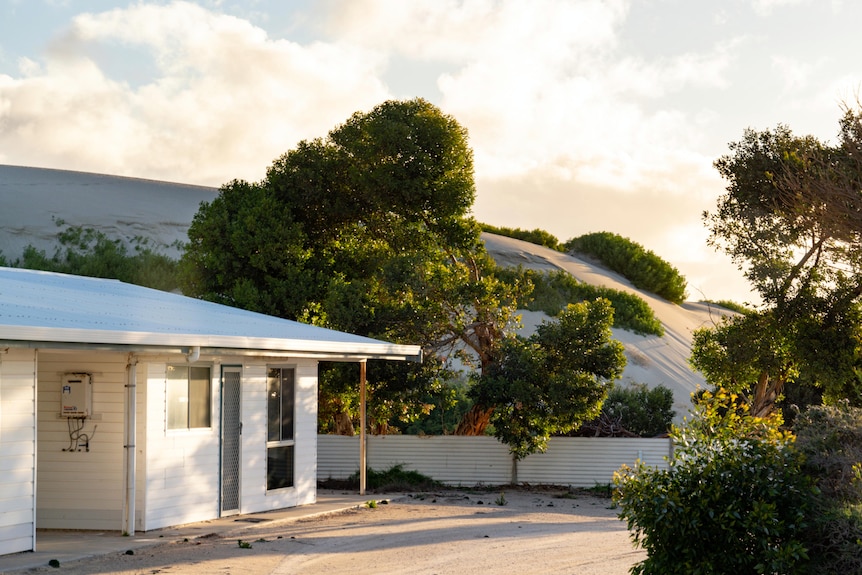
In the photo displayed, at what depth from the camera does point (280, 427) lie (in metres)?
14.6

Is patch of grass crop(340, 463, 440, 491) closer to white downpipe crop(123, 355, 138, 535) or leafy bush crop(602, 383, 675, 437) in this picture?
leafy bush crop(602, 383, 675, 437)

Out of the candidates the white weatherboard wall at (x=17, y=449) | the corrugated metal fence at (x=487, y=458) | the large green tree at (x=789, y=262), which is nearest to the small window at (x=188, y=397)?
the white weatherboard wall at (x=17, y=449)

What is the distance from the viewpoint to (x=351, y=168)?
2288 centimetres

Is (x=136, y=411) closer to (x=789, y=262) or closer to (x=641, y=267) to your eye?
(x=789, y=262)

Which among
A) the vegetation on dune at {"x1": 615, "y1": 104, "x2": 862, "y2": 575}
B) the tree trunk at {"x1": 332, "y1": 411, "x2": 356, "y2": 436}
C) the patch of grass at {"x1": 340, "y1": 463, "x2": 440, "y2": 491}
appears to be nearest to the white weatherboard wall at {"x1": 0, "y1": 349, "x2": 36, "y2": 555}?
the vegetation on dune at {"x1": 615, "y1": 104, "x2": 862, "y2": 575}

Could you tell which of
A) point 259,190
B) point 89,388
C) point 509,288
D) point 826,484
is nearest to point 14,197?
point 259,190

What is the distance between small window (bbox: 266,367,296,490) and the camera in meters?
14.4

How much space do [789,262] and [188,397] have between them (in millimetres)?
11293

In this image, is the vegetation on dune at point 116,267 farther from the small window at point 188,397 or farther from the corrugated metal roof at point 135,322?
the small window at point 188,397

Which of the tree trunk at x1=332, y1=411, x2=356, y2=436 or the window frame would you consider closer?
the window frame

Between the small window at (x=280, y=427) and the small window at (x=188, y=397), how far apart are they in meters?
1.30

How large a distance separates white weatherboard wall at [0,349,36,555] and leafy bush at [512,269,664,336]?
115ft

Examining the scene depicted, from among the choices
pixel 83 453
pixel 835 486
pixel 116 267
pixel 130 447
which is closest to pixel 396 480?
pixel 83 453

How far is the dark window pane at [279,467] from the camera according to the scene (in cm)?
1435
